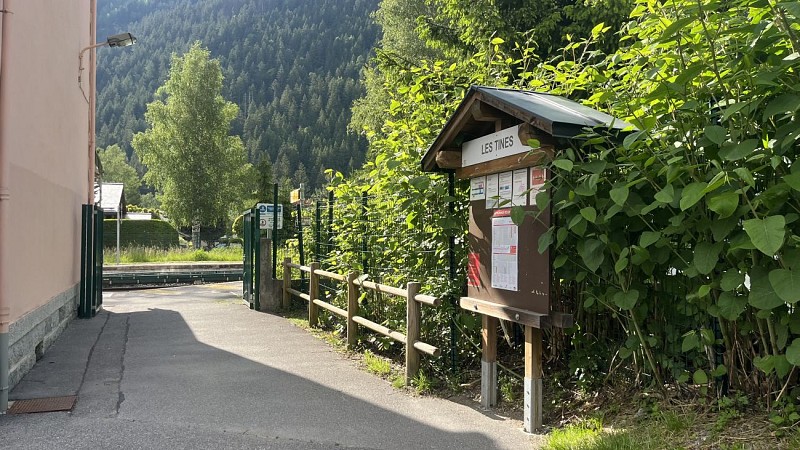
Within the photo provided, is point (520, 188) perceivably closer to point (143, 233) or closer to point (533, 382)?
point (533, 382)

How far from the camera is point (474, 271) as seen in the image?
539cm

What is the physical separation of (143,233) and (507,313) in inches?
1592

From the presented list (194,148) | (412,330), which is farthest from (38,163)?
(194,148)

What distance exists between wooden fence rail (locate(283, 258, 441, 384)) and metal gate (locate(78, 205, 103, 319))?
12.0ft

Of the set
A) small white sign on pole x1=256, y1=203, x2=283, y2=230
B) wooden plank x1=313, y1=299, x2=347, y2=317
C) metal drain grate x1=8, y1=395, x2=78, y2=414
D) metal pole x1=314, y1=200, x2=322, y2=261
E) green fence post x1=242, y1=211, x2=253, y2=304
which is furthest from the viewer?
green fence post x1=242, y1=211, x2=253, y2=304

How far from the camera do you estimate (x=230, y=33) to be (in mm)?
174125

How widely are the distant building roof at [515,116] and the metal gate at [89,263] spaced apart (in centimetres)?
848

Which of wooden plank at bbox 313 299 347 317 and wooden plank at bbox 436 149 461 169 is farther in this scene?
wooden plank at bbox 313 299 347 317

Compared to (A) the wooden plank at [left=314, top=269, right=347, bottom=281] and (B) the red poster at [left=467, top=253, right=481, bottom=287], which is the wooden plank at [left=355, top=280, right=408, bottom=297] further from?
(B) the red poster at [left=467, top=253, right=481, bottom=287]

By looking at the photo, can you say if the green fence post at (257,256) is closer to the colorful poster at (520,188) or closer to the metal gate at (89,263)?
the metal gate at (89,263)

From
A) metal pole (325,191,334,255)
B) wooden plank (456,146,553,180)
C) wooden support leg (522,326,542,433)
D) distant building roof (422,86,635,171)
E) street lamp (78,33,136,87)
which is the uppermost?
street lamp (78,33,136,87)

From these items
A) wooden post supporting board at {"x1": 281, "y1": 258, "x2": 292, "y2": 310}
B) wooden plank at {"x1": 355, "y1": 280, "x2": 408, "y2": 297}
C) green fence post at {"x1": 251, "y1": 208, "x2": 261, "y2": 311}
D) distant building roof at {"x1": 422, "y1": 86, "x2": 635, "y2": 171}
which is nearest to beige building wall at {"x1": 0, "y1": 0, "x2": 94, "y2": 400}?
green fence post at {"x1": 251, "y1": 208, "x2": 261, "y2": 311}

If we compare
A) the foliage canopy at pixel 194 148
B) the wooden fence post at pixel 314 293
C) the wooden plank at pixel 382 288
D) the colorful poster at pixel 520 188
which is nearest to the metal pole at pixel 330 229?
the wooden fence post at pixel 314 293

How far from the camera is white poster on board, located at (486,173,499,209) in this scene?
5102 millimetres
